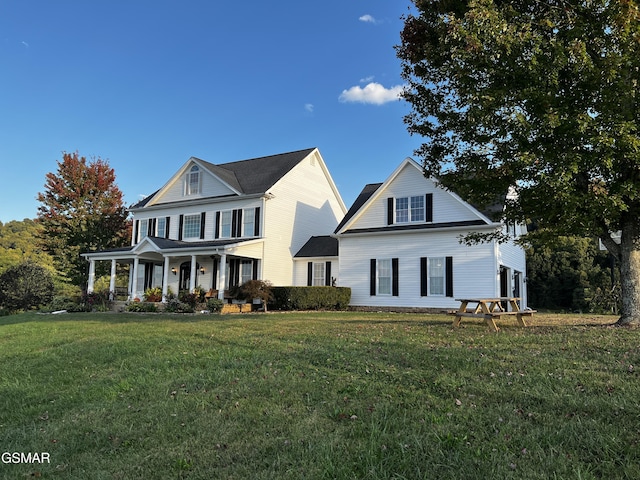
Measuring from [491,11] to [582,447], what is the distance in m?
7.49

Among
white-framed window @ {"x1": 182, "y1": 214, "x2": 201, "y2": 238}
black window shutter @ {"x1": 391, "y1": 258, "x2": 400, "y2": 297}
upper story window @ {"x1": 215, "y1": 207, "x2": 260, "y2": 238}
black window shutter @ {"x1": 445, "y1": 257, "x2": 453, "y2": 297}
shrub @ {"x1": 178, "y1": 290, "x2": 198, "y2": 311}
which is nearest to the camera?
black window shutter @ {"x1": 445, "y1": 257, "x2": 453, "y2": 297}

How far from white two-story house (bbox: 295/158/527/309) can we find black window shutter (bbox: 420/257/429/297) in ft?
0.14

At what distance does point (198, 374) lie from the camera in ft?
19.7

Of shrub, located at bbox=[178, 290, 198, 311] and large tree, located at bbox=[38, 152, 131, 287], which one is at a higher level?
large tree, located at bbox=[38, 152, 131, 287]

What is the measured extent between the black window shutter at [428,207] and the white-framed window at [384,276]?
2.49m

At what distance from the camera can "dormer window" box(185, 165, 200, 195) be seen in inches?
970

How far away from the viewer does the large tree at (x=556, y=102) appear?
786 centimetres

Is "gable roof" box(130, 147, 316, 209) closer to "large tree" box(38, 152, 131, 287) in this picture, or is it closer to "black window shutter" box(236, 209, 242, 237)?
"black window shutter" box(236, 209, 242, 237)

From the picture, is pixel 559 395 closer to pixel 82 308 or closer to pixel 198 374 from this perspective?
pixel 198 374

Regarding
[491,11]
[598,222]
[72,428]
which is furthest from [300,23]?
[72,428]

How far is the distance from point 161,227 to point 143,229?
1.48m

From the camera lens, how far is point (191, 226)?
80.4 feet

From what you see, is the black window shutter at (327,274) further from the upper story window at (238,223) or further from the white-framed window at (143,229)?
the white-framed window at (143,229)

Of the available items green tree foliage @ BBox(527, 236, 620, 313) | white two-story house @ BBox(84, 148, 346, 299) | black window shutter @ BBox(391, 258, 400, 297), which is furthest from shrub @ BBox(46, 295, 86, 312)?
green tree foliage @ BBox(527, 236, 620, 313)
